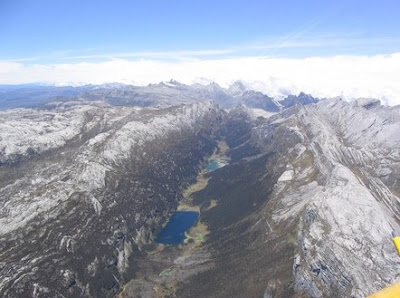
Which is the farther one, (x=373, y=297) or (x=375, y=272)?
(x=375, y=272)

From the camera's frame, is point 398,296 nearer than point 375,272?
Yes

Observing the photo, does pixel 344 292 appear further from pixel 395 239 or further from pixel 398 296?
pixel 398 296

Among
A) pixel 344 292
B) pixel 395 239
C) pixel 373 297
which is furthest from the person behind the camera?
pixel 344 292

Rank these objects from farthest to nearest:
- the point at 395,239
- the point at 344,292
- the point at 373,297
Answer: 1. the point at 344,292
2. the point at 395,239
3. the point at 373,297

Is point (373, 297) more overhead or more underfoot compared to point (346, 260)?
more overhead

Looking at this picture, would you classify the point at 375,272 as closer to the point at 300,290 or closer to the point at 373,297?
the point at 300,290

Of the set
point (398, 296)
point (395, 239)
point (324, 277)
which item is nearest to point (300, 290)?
point (324, 277)

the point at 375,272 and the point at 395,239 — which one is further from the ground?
the point at 395,239

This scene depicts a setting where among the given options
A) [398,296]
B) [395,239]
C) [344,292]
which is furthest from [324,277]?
[398,296]

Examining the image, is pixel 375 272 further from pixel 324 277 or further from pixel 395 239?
pixel 395 239
